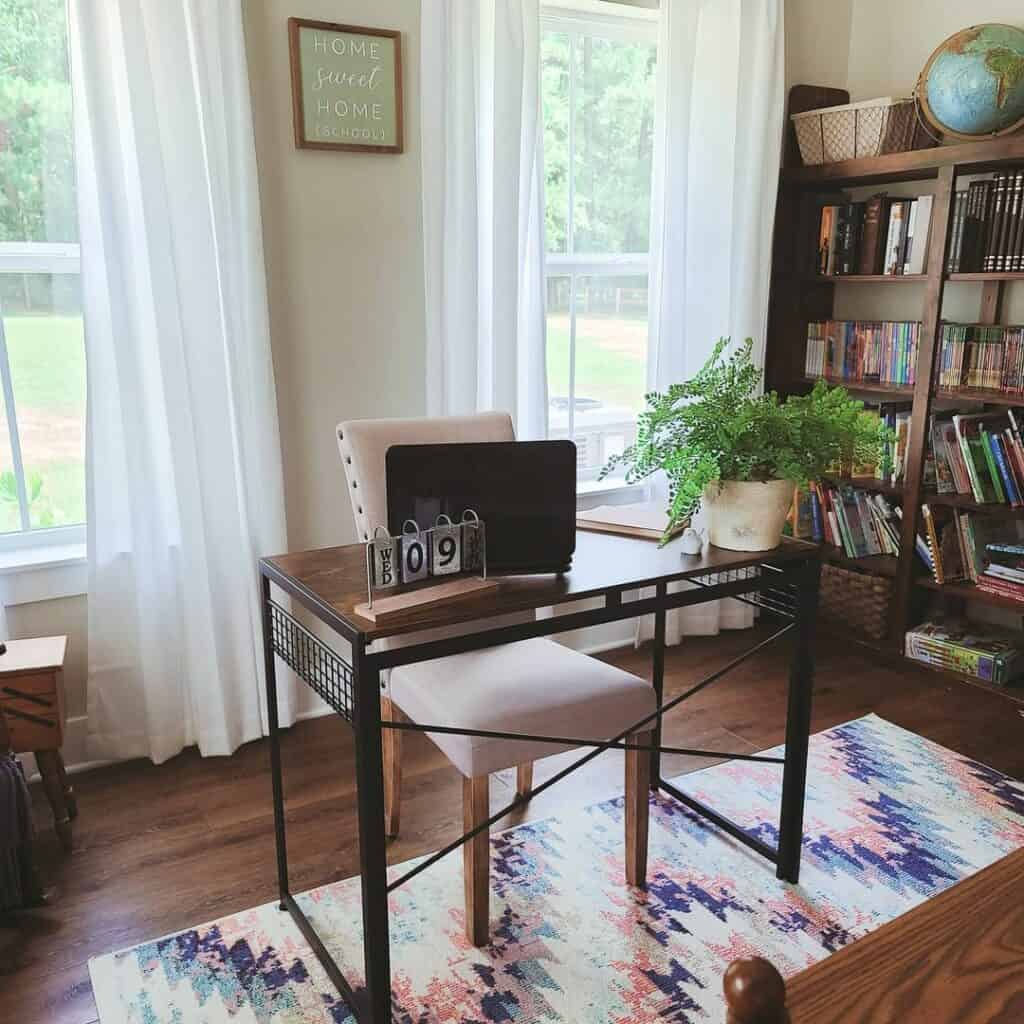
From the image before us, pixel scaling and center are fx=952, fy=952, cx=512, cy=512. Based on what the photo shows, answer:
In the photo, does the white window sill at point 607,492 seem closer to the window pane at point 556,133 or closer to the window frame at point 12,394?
the window pane at point 556,133

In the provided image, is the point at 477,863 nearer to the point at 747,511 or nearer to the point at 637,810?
the point at 637,810

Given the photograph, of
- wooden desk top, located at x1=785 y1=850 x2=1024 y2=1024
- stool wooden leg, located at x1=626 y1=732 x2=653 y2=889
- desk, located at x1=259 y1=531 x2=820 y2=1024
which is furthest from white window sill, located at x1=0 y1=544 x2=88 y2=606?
wooden desk top, located at x1=785 y1=850 x2=1024 y2=1024

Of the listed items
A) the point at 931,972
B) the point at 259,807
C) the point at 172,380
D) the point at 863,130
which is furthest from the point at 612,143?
the point at 931,972

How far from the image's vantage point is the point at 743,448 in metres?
1.87

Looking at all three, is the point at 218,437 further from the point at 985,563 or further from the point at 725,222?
the point at 985,563

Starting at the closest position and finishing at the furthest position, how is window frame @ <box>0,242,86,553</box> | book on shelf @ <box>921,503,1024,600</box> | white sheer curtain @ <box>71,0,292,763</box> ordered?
white sheer curtain @ <box>71,0,292,763</box> → window frame @ <box>0,242,86,553</box> → book on shelf @ <box>921,503,1024,600</box>

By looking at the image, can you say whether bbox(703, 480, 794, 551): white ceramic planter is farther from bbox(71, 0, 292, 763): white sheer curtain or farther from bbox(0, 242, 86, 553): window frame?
bbox(0, 242, 86, 553): window frame

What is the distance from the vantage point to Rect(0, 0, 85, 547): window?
7.94ft

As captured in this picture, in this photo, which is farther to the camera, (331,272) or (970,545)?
(970,545)

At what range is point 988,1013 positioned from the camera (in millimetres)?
772

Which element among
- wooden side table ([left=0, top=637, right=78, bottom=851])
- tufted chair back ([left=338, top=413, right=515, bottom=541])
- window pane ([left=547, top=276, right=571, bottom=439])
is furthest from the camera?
window pane ([left=547, top=276, right=571, bottom=439])

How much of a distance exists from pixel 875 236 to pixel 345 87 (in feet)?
6.28

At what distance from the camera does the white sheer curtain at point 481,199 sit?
2.81m

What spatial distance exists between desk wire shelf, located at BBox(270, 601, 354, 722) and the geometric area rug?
A: 595 millimetres
